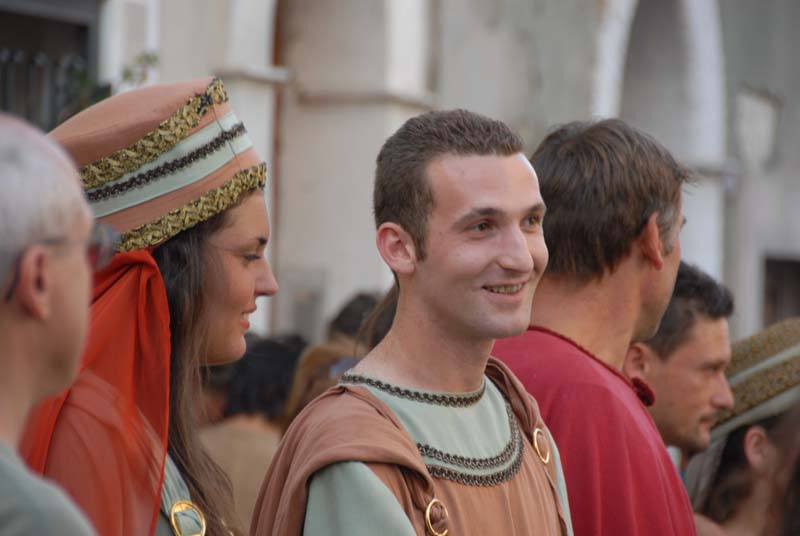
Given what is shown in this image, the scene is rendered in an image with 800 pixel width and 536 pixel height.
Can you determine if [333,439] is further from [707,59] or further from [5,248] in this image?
[707,59]

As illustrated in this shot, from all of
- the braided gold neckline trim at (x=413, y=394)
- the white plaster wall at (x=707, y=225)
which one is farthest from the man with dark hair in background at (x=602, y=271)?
the white plaster wall at (x=707, y=225)

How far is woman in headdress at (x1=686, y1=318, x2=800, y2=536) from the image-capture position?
3.74 m

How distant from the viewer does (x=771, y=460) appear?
151 inches

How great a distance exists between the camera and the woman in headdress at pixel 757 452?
3740 millimetres

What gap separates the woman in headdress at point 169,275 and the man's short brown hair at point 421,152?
28 cm

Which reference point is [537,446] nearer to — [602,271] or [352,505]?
[352,505]

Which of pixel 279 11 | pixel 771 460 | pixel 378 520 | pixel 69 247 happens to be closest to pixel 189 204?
pixel 378 520

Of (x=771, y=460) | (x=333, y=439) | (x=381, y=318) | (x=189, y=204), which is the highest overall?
(x=189, y=204)

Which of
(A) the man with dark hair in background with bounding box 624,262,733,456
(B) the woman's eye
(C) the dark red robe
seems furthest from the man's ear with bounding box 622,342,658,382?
(B) the woman's eye

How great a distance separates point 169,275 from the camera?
2504 mm

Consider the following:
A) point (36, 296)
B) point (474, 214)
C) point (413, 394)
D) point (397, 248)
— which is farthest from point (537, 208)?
point (36, 296)

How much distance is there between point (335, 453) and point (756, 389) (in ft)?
7.09

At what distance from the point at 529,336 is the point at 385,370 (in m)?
0.67

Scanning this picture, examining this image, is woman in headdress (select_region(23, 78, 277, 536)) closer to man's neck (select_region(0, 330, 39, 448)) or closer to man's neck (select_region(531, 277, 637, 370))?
man's neck (select_region(531, 277, 637, 370))
